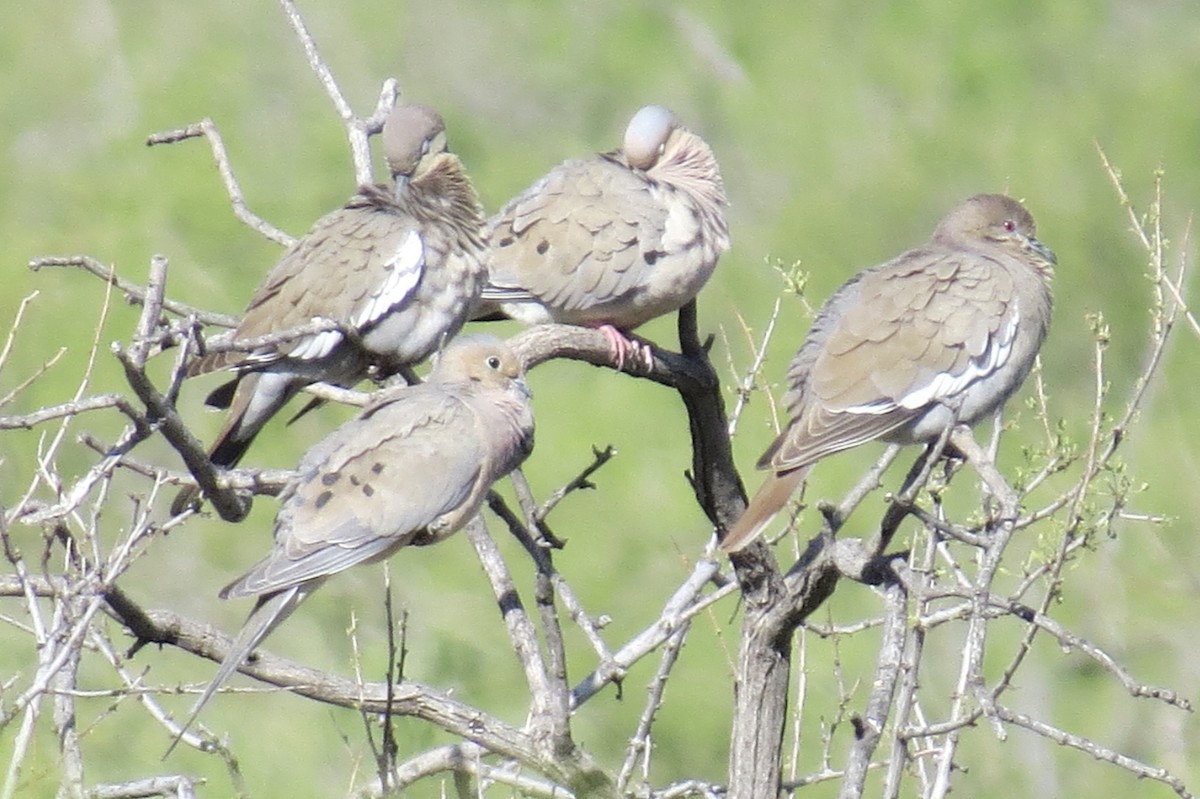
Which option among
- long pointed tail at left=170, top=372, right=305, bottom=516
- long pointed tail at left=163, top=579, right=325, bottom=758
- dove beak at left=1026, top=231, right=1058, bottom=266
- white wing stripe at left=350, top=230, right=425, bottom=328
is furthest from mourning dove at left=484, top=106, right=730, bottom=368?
long pointed tail at left=163, top=579, right=325, bottom=758

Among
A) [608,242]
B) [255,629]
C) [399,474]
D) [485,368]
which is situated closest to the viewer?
[255,629]

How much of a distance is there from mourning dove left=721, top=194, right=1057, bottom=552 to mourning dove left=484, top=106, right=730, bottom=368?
0.44 metres

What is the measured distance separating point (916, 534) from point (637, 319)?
1136mm

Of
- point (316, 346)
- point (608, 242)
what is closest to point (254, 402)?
point (316, 346)

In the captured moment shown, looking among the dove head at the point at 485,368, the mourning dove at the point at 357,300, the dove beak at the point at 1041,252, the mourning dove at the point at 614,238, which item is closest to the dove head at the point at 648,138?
the mourning dove at the point at 614,238

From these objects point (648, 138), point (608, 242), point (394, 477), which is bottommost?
point (394, 477)

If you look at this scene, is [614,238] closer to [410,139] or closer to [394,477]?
[410,139]

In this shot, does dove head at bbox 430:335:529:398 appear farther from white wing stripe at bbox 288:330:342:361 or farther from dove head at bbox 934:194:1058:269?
dove head at bbox 934:194:1058:269

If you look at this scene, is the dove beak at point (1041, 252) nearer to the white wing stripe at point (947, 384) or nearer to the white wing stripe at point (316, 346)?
the white wing stripe at point (947, 384)

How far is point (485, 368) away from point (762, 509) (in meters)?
0.71

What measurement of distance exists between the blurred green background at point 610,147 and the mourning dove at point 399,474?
268 cm

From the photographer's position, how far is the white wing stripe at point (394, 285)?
4422mm

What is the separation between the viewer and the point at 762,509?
13.1ft

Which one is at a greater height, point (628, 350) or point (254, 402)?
point (628, 350)
